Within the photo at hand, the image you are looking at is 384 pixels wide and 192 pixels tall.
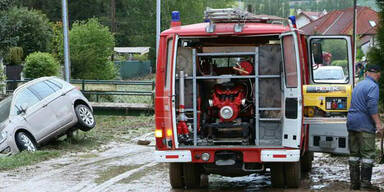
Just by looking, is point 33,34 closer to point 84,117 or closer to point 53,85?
point 53,85

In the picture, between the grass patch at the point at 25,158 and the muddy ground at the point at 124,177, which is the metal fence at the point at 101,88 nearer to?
the grass patch at the point at 25,158

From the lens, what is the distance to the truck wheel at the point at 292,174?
10.5 meters

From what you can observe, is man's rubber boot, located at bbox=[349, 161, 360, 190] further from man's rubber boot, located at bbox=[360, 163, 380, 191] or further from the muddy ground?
the muddy ground

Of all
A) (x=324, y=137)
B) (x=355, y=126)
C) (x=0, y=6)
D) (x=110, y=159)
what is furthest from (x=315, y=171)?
(x=0, y=6)

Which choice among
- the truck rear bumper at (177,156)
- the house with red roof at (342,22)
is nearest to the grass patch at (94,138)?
the truck rear bumper at (177,156)

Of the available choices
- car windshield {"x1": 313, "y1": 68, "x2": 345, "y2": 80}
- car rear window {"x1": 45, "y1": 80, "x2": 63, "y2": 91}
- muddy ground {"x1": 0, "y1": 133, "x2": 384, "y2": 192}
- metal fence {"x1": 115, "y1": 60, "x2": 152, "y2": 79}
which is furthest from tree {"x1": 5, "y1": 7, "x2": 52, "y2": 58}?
car windshield {"x1": 313, "y1": 68, "x2": 345, "y2": 80}

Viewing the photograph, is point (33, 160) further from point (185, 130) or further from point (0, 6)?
point (0, 6)

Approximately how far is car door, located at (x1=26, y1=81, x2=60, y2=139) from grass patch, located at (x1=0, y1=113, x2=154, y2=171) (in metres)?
0.50

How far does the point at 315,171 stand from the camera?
12.8 metres

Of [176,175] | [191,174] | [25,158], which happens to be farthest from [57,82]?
[191,174]

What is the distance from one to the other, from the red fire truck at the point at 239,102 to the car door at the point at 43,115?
20.7 ft

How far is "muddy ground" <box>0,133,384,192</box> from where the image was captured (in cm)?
1113

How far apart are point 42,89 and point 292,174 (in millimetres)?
8390

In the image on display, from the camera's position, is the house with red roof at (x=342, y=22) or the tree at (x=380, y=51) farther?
the house with red roof at (x=342, y=22)
